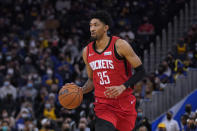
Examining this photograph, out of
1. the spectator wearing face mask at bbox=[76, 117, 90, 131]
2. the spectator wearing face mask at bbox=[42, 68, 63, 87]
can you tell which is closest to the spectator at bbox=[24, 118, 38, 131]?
the spectator wearing face mask at bbox=[76, 117, 90, 131]

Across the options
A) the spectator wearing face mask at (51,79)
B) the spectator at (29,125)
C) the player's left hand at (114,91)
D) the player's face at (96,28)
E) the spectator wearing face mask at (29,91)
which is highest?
the player's face at (96,28)

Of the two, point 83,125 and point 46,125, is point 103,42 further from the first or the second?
point 46,125

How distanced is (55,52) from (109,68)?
12583 millimetres

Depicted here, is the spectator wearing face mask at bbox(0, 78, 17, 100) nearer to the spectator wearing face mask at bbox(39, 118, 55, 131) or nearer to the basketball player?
the spectator wearing face mask at bbox(39, 118, 55, 131)

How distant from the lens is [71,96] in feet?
21.3

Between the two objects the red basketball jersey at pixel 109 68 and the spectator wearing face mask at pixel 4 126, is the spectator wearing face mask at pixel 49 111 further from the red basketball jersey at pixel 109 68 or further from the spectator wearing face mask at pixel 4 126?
the red basketball jersey at pixel 109 68

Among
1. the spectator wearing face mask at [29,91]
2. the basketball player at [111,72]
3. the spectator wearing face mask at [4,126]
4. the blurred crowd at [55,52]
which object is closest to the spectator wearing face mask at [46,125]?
the blurred crowd at [55,52]

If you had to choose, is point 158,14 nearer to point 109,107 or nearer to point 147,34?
point 147,34

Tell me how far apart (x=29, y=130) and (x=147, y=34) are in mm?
7438

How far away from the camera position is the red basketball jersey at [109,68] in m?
6.23

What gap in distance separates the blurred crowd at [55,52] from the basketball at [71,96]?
4.42 m

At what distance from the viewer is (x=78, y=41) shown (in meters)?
19.6

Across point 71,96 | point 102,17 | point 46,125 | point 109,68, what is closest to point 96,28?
point 102,17

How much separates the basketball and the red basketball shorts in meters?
0.33
